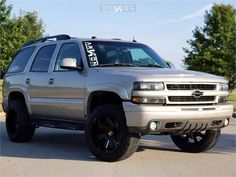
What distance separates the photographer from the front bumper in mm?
6883

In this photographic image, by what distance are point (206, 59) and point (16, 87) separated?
27740mm

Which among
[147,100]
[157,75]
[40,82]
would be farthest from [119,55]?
[147,100]

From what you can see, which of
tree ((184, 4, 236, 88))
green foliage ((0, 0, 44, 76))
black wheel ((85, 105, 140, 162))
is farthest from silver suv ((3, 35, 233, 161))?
tree ((184, 4, 236, 88))

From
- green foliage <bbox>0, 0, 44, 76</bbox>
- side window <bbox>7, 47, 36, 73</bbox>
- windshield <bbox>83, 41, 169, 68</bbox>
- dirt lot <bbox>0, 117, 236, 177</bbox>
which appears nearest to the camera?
dirt lot <bbox>0, 117, 236, 177</bbox>

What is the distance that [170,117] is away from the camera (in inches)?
275

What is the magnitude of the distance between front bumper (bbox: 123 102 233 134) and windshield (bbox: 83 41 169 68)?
1339mm

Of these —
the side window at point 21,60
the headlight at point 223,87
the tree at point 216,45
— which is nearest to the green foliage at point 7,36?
the tree at point 216,45

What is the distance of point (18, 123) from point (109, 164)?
9.94 feet

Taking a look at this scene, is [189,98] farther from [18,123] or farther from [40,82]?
[18,123]

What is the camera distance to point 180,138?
885cm

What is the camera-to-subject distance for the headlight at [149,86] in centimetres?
695

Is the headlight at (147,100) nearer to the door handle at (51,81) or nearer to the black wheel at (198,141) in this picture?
the black wheel at (198,141)

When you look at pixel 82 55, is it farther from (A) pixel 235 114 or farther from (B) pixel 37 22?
(B) pixel 37 22

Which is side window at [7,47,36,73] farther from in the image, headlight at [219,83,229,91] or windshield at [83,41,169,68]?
headlight at [219,83,229,91]
